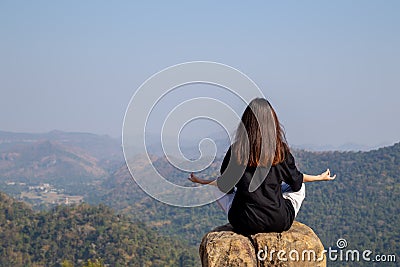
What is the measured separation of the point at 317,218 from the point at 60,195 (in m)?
83.5

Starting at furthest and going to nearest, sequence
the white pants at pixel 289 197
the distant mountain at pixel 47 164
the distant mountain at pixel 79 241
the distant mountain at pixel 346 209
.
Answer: the distant mountain at pixel 47 164, the distant mountain at pixel 346 209, the distant mountain at pixel 79 241, the white pants at pixel 289 197

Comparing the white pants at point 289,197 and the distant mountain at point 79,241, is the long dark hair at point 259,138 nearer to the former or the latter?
the white pants at point 289,197

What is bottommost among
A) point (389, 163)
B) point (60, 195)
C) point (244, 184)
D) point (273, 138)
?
point (60, 195)

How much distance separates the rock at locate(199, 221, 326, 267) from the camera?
443cm

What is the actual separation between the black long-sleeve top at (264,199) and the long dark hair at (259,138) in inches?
3.0

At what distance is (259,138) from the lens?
14.3ft

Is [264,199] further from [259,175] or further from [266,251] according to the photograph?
[266,251]

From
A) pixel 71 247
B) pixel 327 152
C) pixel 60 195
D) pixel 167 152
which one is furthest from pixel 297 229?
pixel 60 195

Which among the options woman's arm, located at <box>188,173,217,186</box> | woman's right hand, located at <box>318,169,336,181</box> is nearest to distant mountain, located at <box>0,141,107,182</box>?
woman's arm, located at <box>188,173,217,186</box>

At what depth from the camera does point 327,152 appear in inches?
2625

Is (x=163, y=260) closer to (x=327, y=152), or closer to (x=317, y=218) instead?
(x=317, y=218)

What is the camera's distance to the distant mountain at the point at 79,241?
34094 millimetres

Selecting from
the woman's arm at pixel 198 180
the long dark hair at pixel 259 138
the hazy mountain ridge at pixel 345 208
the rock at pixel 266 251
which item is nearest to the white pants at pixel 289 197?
the woman's arm at pixel 198 180

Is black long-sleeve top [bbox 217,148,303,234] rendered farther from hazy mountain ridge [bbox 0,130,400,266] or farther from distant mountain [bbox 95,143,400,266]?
hazy mountain ridge [bbox 0,130,400,266]
